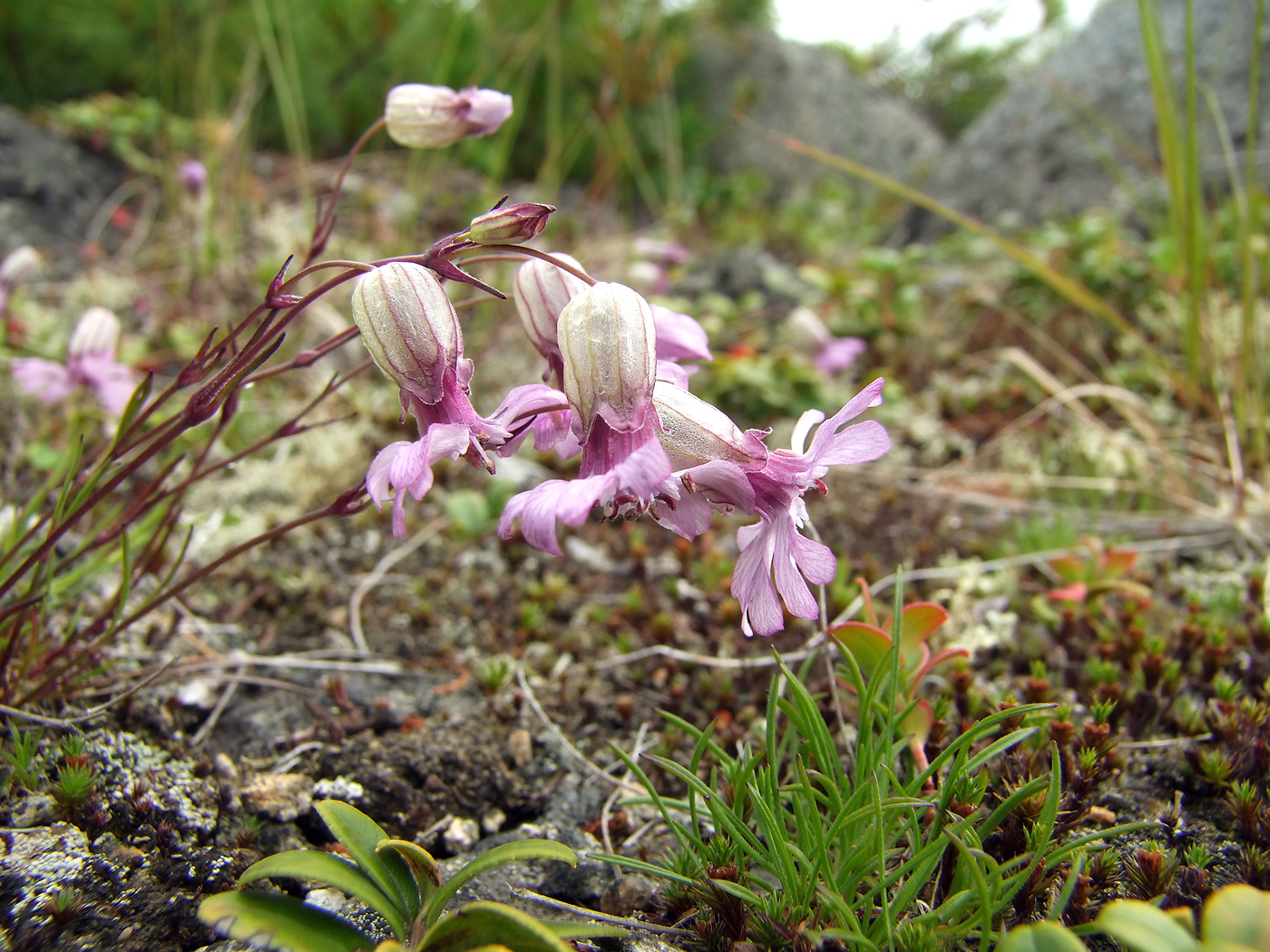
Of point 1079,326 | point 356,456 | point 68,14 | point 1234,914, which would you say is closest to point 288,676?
point 356,456

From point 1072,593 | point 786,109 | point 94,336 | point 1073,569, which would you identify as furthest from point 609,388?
point 786,109

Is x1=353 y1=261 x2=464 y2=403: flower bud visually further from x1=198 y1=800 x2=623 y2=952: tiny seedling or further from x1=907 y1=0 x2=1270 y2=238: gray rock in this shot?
x1=907 y1=0 x2=1270 y2=238: gray rock

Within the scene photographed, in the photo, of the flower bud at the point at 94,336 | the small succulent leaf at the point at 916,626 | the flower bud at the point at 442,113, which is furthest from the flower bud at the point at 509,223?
the flower bud at the point at 94,336

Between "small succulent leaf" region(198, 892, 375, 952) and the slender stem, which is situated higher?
the slender stem

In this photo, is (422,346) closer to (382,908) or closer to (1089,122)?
(382,908)

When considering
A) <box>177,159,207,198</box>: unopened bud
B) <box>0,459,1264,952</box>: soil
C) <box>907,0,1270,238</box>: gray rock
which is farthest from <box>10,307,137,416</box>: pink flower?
<box>907,0,1270,238</box>: gray rock

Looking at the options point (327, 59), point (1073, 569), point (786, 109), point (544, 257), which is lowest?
point (786, 109)

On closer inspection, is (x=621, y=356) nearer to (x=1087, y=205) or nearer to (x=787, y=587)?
(x=787, y=587)
